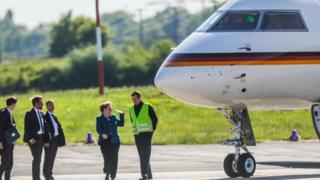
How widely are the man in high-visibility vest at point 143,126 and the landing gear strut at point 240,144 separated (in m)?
1.50

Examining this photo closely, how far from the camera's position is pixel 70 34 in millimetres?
104750

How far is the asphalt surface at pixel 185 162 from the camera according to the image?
2472cm

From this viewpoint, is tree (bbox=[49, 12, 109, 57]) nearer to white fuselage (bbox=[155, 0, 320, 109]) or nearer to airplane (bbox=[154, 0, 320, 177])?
airplane (bbox=[154, 0, 320, 177])

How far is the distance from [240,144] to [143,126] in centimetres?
201

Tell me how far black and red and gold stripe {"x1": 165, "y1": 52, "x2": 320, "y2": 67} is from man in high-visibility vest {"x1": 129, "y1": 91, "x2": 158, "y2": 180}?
1.40 metres

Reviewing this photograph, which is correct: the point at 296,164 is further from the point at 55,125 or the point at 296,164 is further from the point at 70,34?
the point at 70,34

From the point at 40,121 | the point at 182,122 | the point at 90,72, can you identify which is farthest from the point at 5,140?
the point at 90,72

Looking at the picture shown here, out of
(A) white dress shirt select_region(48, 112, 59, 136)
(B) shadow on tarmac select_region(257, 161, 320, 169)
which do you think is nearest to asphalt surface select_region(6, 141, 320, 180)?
(B) shadow on tarmac select_region(257, 161, 320, 169)

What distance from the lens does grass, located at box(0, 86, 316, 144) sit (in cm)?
3991

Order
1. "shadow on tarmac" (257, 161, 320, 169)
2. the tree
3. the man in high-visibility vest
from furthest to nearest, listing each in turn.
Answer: the tree
"shadow on tarmac" (257, 161, 320, 169)
the man in high-visibility vest

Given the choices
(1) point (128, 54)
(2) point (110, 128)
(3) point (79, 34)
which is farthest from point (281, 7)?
(3) point (79, 34)

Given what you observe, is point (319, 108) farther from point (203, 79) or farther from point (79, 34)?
point (79, 34)

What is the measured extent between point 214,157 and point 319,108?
893 centimetres

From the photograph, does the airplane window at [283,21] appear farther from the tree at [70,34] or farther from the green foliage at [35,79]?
the tree at [70,34]
